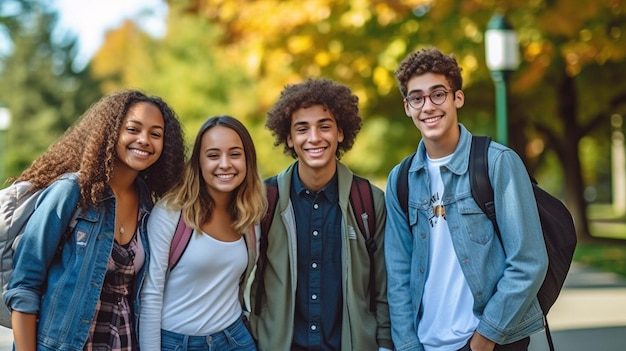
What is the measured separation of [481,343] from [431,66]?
1.34m

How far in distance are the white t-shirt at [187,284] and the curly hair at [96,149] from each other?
0.36 m

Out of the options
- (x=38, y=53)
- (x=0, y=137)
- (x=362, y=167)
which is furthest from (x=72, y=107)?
(x=0, y=137)

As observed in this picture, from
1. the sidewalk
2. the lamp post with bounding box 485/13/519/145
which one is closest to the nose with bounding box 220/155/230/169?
the sidewalk

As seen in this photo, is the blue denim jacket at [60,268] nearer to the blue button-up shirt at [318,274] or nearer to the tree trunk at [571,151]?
the blue button-up shirt at [318,274]

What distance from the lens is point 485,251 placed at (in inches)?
136

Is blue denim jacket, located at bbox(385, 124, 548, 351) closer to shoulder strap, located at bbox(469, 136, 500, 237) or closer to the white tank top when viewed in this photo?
shoulder strap, located at bbox(469, 136, 500, 237)

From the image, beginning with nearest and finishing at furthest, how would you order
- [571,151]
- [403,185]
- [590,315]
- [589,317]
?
1. [403,185]
2. [589,317]
3. [590,315]
4. [571,151]

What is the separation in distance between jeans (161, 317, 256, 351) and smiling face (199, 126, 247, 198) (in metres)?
0.72

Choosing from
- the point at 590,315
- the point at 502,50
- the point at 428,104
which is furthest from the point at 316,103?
the point at 502,50

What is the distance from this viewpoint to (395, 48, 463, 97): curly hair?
3676mm

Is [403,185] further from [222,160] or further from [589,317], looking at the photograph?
[589,317]

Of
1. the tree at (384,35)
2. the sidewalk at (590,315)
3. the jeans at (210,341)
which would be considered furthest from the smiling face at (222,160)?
the tree at (384,35)

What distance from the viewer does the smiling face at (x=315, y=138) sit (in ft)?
13.3

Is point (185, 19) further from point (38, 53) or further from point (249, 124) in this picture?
point (38, 53)
